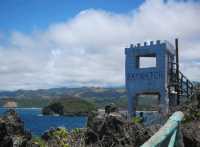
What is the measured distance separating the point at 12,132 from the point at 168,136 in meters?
7.45

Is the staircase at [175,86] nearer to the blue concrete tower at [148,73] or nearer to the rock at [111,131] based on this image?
the blue concrete tower at [148,73]

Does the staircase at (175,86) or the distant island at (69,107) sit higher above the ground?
the staircase at (175,86)

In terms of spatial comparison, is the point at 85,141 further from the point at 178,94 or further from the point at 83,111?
the point at 83,111

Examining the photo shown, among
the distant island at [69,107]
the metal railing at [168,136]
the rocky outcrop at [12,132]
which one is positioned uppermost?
the metal railing at [168,136]

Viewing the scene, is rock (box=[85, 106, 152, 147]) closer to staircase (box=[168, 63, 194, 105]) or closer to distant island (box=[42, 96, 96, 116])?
staircase (box=[168, 63, 194, 105])

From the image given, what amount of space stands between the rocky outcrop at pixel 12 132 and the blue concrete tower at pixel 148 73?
38.3ft

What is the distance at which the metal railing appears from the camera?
4.80m

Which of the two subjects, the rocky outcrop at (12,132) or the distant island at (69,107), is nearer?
the rocky outcrop at (12,132)

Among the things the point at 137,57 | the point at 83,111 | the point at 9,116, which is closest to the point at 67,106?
the point at 83,111

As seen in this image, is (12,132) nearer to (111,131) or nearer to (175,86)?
(111,131)

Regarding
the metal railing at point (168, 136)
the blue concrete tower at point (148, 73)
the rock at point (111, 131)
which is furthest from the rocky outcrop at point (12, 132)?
the blue concrete tower at point (148, 73)

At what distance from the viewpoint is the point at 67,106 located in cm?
17488

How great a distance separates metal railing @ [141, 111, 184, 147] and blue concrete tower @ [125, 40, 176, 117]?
17.6m

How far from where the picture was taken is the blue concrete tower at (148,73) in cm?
2398
